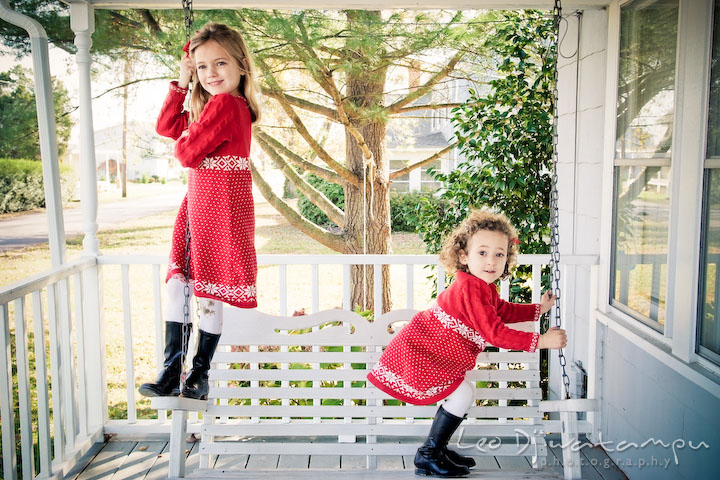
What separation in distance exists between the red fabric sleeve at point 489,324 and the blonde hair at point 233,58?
1.03 metres

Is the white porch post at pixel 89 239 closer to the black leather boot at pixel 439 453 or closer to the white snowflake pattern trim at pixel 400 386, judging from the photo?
the white snowflake pattern trim at pixel 400 386

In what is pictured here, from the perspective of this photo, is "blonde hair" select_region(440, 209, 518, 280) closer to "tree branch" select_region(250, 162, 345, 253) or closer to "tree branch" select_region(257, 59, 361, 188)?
"tree branch" select_region(257, 59, 361, 188)

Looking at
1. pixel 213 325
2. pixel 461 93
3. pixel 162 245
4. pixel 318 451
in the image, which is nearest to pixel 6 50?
pixel 213 325

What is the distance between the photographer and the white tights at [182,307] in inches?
87.4

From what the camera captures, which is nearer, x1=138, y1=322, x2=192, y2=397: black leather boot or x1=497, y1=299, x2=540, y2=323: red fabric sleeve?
x1=138, y1=322, x2=192, y2=397: black leather boot

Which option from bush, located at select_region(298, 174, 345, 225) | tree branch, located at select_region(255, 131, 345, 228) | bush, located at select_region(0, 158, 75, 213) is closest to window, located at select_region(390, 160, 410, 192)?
bush, located at select_region(298, 174, 345, 225)

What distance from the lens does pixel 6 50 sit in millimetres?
3518

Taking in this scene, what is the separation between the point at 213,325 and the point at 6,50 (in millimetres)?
2384

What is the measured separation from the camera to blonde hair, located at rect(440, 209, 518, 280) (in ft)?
7.52

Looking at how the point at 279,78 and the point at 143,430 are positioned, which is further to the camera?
the point at 279,78

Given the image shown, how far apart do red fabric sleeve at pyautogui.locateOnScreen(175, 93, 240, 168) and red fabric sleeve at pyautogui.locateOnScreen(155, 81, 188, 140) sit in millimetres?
208

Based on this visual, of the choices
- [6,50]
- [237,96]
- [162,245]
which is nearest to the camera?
[237,96]

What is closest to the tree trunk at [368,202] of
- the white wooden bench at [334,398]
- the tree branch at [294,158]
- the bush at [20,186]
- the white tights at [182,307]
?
the tree branch at [294,158]

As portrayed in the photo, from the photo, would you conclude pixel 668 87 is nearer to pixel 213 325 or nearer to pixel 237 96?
pixel 237 96
